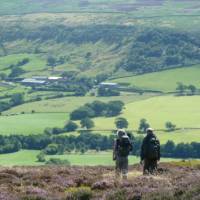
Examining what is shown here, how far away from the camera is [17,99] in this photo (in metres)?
179

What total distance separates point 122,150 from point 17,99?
146758mm

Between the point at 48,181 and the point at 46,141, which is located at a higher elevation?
the point at 48,181

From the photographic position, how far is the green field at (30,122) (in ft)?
441

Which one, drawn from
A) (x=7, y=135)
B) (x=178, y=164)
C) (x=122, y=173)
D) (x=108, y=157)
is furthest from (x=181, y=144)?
(x=122, y=173)

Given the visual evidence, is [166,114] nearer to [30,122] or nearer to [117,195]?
[30,122]

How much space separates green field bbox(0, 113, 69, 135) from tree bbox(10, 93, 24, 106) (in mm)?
20204

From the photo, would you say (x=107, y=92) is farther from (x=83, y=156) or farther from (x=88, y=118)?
(x=83, y=156)

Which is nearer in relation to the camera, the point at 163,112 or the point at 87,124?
the point at 87,124

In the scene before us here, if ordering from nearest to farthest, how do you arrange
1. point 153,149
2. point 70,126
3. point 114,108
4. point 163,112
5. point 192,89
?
point 153,149, point 70,126, point 163,112, point 114,108, point 192,89

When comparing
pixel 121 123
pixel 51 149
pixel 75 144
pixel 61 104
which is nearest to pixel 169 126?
pixel 121 123

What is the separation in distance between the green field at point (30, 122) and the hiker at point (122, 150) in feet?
317

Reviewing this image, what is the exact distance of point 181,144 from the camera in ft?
374

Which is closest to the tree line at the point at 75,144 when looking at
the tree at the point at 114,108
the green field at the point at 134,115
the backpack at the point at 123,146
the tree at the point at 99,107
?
the green field at the point at 134,115

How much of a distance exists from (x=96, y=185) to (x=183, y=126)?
113 m
